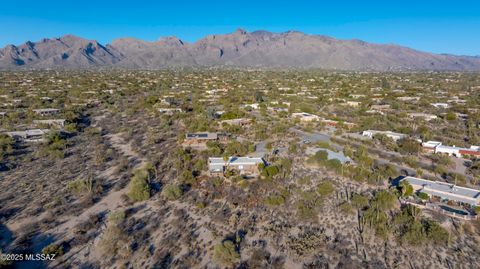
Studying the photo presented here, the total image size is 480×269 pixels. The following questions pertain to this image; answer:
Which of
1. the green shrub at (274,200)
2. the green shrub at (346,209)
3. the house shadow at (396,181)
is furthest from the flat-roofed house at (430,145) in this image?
the green shrub at (274,200)

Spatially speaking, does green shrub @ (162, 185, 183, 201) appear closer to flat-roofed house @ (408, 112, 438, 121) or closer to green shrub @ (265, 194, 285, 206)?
green shrub @ (265, 194, 285, 206)

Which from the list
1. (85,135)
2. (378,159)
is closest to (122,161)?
(85,135)

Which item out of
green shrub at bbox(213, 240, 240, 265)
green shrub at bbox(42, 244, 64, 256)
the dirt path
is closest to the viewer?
green shrub at bbox(213, 240, 240, 265)

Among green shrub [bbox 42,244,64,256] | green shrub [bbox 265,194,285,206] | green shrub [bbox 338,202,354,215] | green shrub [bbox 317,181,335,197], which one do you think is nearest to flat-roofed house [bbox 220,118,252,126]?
green shrub [bbox 317,181,335,197]

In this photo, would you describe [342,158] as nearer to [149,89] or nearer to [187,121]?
[187,121]

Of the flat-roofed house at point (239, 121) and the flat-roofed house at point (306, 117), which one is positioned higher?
the flat-roofed house at point (239, 121)

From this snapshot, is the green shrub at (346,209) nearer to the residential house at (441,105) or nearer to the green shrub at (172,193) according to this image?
the green shrub at (172,193)

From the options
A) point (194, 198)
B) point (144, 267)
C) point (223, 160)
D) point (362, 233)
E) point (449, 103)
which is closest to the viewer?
point (144, 267)
